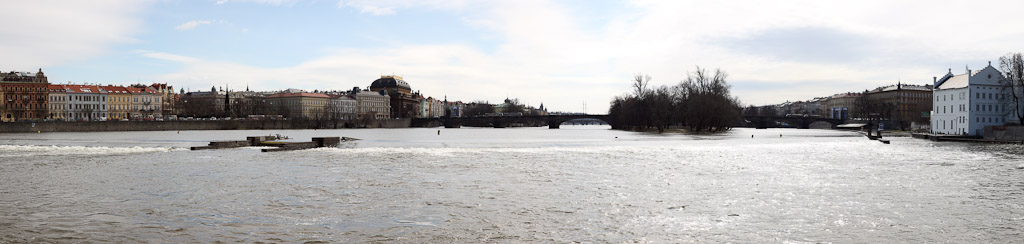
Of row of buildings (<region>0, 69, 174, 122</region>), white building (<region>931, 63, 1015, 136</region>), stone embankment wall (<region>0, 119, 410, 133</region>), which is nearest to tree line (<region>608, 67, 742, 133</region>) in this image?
white building (<region>931, 63, 1015, 136</region>)

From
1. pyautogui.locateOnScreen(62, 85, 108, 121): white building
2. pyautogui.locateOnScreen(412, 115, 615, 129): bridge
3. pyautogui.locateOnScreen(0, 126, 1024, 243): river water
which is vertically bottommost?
pyautogui.locateOnScreen(0, 126, 1024, 243): river water

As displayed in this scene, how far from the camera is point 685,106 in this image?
10725 cm

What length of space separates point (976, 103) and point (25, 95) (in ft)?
543

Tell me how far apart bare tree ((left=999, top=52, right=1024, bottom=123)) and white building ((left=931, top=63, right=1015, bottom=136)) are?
29.7 inches

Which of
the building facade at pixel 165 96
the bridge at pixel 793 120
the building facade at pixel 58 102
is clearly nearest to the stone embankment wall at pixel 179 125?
the building facade at pixel 165 96

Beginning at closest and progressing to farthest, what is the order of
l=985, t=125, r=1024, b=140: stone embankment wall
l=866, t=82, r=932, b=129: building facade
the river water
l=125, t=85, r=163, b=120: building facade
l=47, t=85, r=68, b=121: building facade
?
the river water < l=985, t=125, r=1024, b=140: stone embankment wall < l=47, t=85, r=68, b=121: building facade < l=125, t=85, r=163, b=120: building facade < l=866, t=82, r=932, b=129: building facade

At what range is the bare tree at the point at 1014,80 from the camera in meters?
77.8

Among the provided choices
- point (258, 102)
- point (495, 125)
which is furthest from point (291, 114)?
point (495, 125)

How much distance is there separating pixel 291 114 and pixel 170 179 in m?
178

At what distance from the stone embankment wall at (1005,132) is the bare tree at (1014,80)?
6632mm

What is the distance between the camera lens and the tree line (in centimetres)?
9872

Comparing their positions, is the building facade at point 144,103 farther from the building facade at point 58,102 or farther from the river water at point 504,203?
the river water at point 504,203

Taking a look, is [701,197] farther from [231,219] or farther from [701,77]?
[701,77]

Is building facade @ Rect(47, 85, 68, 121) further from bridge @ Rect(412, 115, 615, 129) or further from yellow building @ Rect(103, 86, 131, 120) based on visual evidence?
bridge @ Rect(412, 115, 615, 129)
